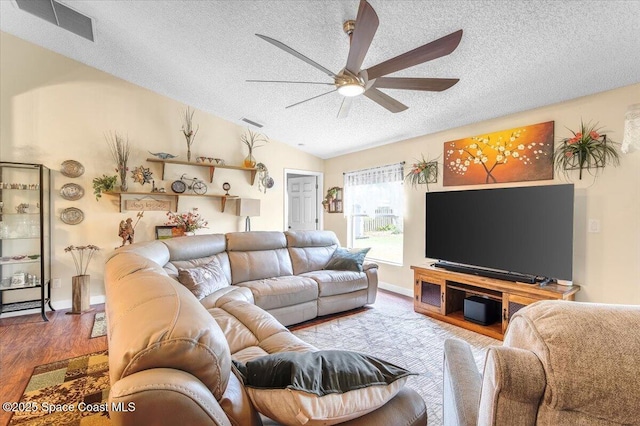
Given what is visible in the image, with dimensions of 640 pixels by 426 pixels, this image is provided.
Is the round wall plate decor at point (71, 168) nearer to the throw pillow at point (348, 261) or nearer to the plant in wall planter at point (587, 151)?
the throw pillow at point (348, 261)

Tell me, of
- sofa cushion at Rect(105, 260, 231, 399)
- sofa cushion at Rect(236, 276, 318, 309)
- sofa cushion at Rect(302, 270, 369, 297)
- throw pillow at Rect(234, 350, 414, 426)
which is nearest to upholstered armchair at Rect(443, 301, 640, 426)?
throw pillow at Rect(234, 350, 414, 426)

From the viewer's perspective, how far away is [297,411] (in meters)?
0.80

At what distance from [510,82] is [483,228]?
4.81ft

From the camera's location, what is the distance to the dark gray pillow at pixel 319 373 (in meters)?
0.85

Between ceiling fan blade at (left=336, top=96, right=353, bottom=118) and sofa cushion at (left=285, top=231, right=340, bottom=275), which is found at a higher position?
ceiling fan blade at (left=336, top=96, right=353, bottom=118)

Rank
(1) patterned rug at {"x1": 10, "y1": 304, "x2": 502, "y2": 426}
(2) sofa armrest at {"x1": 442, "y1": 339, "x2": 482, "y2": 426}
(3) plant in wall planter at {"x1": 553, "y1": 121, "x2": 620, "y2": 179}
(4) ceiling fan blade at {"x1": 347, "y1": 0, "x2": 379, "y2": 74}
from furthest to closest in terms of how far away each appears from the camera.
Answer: (3) plant in wall planter at {"x1": 553, "y1": 121, "x2": 620, "y2": 179}, (1) patterned rug at {"x1": 10, "y1": 304, "x2": 502, "y2": 426}, (4) ceiling fan blade at {"x1": 347, "y1": 0, "x2": 379, "y2": 74}, (2) sofa armrest at {"x1": 442, "y1": 339, "x2": 482, "y2": 426}

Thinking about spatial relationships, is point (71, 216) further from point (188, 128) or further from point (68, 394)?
point (68, 394)

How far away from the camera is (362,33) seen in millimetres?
1727

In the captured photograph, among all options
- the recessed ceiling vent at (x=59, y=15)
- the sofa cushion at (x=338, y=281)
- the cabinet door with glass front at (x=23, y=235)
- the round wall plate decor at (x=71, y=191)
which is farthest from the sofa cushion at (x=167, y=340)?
the round wall plate decor at (x=71, y=191)

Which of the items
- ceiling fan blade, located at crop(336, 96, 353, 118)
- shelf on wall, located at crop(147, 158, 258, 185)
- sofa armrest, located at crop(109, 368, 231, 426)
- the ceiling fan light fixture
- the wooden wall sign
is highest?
ceiling fan blade, located at crop(336, 96, 353, 118)

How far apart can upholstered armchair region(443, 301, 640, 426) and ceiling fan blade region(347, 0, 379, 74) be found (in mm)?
1550

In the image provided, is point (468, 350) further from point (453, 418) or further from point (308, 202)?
point (308, 202)

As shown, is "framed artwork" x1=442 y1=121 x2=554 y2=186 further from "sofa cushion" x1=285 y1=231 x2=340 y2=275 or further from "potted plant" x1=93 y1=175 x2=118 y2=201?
"potted plant" x1=93 y1=175 x2=118 y2=201

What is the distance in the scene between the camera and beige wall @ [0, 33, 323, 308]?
361 cm
